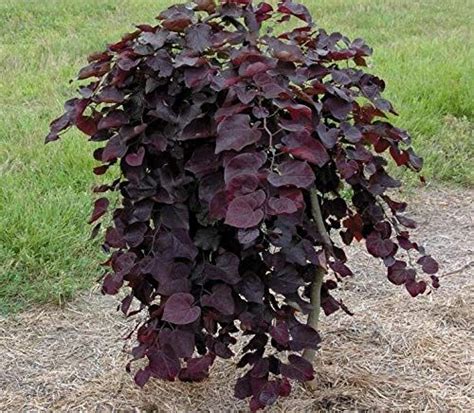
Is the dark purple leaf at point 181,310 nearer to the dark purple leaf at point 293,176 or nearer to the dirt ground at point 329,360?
the dark purple leaf at point 293,176

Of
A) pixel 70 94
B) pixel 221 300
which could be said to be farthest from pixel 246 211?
pixel 70 94

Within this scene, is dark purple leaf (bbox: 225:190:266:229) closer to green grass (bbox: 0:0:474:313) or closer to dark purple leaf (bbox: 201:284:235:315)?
dark purple leaf (bbox: 201:284:235:315)

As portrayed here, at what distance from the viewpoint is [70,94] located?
565 cm

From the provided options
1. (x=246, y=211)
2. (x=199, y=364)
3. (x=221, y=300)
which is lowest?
(x=199, y=364)

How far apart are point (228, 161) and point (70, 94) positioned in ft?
13.4

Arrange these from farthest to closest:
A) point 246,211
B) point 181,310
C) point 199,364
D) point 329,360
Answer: point 329,360, point 199,364, point 181,310, point 246,211

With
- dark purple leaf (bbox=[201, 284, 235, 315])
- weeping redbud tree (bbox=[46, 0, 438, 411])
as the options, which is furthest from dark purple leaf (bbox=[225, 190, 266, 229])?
dark purple leaf (bbox=[201, 284, 235, 315])

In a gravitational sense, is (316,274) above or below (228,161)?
below

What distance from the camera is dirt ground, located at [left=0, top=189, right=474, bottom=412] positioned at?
2.39 metres

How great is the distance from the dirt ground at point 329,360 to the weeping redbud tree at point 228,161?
299 millimetres

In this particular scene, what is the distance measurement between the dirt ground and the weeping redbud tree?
A: 299 millimetres

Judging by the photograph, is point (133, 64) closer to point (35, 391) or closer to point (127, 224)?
point (127, 224)

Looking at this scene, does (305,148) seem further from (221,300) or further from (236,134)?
(221,300)

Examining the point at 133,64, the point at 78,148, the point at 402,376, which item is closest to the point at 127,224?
the point at 133,64
